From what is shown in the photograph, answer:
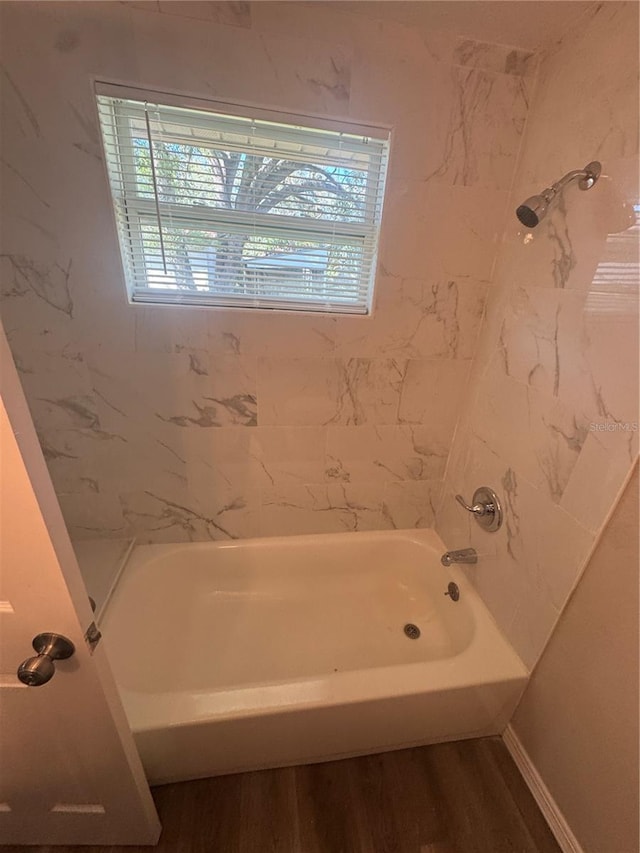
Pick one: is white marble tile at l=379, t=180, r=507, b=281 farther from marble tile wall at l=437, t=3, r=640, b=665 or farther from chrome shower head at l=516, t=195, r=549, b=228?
chrome shower head at l=516, t=195, r=549, b=228

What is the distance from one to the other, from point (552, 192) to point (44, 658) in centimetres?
162

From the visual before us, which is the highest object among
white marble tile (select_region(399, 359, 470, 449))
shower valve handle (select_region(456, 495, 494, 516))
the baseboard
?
white marble tile (select_region(399, 359, 470, 449))

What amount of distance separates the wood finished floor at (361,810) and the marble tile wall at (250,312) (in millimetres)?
853

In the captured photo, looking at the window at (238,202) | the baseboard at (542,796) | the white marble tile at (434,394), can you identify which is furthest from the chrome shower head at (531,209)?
the baseboard at (542,796)

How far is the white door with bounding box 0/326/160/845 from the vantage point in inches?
21.5

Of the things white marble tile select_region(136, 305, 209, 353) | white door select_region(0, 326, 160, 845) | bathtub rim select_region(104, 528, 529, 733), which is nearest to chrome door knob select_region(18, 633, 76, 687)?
white door select_region(0, 326, 160, 845)

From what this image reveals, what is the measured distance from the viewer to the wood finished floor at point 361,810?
1.05m

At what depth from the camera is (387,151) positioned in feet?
3.94

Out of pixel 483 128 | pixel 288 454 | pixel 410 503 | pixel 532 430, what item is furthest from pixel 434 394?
Result: pixel 483 128

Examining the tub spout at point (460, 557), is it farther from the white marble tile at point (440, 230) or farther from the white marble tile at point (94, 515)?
the white marble tile at point (94, 515)

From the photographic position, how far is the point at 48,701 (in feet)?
2.39

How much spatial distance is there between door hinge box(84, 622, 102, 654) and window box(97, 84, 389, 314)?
1.01 metres

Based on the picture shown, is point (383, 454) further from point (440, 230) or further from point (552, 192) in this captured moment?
point (552, 192)

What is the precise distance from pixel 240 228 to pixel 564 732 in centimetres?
189
